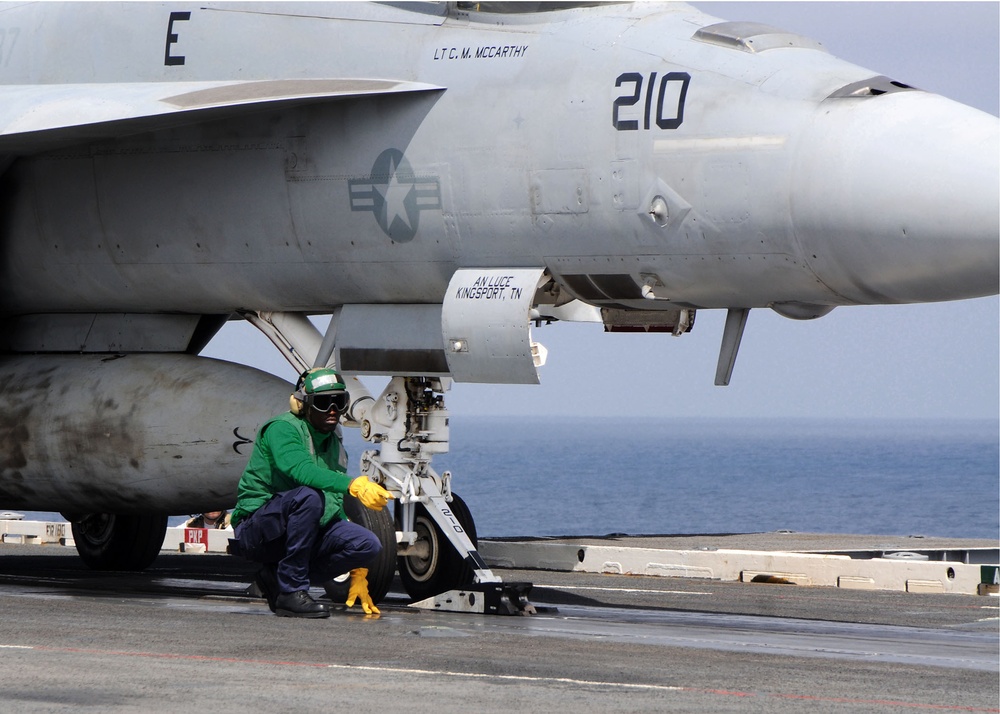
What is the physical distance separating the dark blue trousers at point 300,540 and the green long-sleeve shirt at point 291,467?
0.09 meters

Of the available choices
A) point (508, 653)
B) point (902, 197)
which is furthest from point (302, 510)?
point (902, 197)

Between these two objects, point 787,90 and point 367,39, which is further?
point 367,39

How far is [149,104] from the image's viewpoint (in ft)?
36.0

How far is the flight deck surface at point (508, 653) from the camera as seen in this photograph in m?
6.72

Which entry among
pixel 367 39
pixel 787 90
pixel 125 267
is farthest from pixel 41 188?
pixel 787 90

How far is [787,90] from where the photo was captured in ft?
32.0

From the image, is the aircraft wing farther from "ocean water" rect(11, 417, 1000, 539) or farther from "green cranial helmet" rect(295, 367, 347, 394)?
"ocean water" rect(11, 417, 1000, 539)

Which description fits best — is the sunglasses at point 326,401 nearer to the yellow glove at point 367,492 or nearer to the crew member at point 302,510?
the crew member at point 302,510

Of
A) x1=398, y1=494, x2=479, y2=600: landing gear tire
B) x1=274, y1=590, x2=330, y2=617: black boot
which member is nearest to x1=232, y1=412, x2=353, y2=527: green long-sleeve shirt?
x1=274, y1=590, x2=330, y2=617: black boot

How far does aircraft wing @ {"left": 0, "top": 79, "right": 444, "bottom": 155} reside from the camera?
35.4 feet

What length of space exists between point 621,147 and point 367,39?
7.38 feet

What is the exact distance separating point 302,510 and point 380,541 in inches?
45.7

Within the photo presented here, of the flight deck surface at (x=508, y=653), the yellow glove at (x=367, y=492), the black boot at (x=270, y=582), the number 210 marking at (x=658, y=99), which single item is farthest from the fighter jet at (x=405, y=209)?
the yellow glove at (x=367, y=492)

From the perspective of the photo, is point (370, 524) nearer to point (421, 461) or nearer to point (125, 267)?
point (421, 461)
